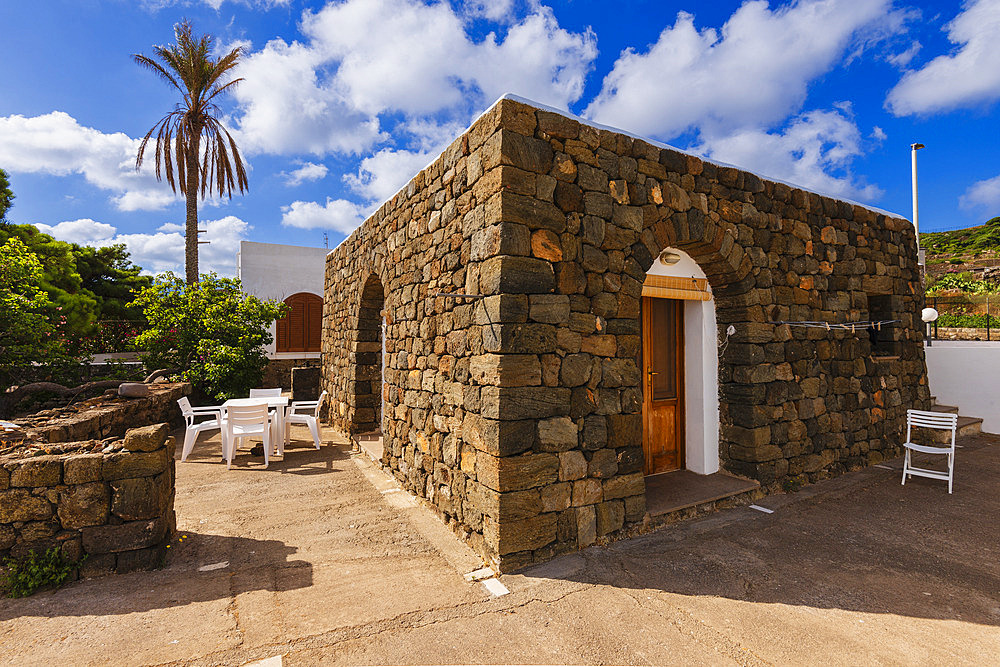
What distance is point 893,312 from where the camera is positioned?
6.25m

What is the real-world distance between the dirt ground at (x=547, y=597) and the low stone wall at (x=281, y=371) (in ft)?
30.5

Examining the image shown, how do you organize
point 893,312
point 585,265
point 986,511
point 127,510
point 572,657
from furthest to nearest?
point 893,312 < point 986,511 < point 585,265 < point 127,510 < point 572,657

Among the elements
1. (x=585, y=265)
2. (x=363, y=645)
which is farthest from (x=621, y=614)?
(x=585, y=265)

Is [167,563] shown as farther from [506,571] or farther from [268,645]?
[506,571]

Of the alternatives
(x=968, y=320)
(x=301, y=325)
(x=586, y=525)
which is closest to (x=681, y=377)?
(x=586, y=525)

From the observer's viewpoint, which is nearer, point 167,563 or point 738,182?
point 167,563

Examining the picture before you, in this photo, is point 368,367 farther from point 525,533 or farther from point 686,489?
point 686,489

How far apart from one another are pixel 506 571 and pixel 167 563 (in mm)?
2424

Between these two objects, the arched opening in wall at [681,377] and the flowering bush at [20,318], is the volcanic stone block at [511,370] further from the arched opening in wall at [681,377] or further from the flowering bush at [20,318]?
the flowering bush at [20,318]

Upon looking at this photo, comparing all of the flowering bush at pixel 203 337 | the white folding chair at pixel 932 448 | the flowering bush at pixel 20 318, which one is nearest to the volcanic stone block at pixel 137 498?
the flowering bush at pixel 20 318

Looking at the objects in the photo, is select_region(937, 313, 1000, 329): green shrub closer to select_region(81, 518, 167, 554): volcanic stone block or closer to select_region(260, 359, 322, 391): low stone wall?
select_region(81, 518, 167, 554): volcanic stone block

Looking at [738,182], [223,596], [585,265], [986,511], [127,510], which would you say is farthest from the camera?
[738,182]

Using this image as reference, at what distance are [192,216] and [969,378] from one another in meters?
16.6

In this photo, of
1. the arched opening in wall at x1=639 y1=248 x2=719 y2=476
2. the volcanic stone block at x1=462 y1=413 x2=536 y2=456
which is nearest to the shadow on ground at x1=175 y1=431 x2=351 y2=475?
the volcanic stone block at x1=462 y1=413 x2=536 y2=456
